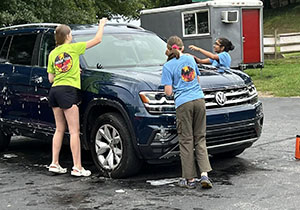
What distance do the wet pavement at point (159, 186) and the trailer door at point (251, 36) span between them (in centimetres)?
1271

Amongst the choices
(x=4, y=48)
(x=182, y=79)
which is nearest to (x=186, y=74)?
(x=182, y=79)

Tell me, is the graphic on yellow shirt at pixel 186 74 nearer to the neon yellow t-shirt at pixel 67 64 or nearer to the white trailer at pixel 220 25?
the neon yellow t-shirt at pixel 67 64

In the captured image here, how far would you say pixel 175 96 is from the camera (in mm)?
6109

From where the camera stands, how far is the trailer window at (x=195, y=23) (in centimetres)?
2005

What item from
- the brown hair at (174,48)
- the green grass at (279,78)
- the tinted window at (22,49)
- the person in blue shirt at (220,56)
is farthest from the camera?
the green grass at (279,78)

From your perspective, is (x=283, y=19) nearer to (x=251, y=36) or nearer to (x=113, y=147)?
(x=251, y=36)

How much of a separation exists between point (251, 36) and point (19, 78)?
47.8ft

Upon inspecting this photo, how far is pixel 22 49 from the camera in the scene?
8.11 m

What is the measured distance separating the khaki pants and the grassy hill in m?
43.3

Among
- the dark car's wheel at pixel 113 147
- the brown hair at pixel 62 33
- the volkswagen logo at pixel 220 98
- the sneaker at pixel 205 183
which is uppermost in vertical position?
the brown hair at pixel 62 33

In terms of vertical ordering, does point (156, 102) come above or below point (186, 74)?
below

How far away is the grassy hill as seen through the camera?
1949 inches

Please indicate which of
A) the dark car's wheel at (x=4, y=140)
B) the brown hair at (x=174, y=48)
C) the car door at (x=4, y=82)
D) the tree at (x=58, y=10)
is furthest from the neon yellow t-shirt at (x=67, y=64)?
the tree at (x=58, y=10)

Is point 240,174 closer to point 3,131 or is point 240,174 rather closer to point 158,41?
point 158,41
